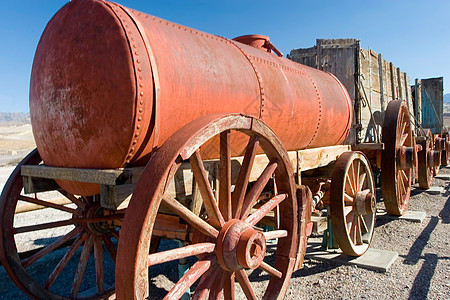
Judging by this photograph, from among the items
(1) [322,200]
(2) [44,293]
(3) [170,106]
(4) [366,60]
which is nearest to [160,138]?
(3) [170,106]

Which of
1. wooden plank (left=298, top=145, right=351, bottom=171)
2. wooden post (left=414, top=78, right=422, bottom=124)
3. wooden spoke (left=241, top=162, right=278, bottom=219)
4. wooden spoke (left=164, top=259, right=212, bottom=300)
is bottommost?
wooden spoke (left=164, top=259, right=212, bottom=300)

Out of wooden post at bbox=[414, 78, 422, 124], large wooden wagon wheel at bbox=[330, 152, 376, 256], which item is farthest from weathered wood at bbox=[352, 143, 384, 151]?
wooden post at bbox=[414, 78, 422, 124]

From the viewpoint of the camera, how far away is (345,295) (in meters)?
3.60

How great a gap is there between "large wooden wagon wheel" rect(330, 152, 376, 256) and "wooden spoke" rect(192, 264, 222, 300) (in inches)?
81.9

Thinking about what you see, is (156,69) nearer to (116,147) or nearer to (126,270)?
(116,147)

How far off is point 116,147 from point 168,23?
1084 millimetres

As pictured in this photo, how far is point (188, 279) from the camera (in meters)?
2.06

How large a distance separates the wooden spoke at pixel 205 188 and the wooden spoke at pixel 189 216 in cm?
8

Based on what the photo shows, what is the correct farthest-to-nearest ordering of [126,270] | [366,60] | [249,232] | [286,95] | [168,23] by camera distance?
[366,60], [286,95], [168,23], [249,232], [126,270]

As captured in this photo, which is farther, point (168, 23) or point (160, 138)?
point (168, 23)

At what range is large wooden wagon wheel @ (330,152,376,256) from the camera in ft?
13.2

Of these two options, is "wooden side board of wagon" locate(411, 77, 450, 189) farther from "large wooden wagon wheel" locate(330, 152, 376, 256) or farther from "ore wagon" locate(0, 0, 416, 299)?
"ore wagon" locate(0, 0, 416, 299)

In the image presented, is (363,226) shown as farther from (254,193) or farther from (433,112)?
(433,112)

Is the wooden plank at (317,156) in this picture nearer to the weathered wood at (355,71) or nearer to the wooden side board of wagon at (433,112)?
the weathered wood at (355,71)
